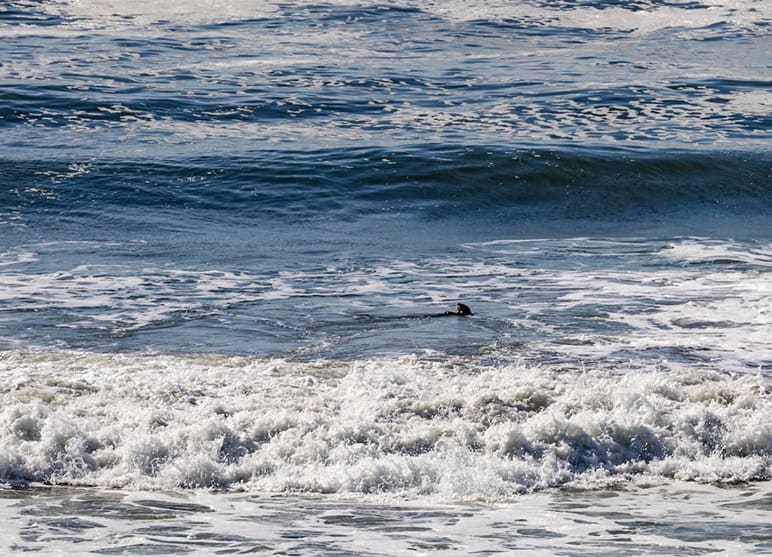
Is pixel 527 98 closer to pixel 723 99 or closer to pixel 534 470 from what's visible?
pixel 723 99

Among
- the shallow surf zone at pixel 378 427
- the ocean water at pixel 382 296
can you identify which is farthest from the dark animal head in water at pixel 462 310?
the shallow surf zone at pixel 378 427

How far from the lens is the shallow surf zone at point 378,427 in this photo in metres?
6.43

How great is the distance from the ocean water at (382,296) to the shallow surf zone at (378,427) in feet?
0.07

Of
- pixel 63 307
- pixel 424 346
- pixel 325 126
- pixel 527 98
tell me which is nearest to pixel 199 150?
pixel 325 126

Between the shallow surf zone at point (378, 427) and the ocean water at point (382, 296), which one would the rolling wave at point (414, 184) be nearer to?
the ocean water at point (382, 296)

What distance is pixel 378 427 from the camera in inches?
275

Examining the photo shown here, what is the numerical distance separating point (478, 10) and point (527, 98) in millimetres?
6622

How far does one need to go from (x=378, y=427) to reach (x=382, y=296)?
3.26m

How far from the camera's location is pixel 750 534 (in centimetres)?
538

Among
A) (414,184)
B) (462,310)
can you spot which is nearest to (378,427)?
(462,310)

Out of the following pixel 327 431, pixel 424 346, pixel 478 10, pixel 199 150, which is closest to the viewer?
pixel 327 431

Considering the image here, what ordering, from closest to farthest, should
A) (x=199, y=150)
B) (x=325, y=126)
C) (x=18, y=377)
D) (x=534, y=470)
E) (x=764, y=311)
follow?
1. (x=534, y=470)
2. (x=18, y=377)
3. (x=764, y=311)
4. (x=199, y=150)
5. (x=325, y=126)

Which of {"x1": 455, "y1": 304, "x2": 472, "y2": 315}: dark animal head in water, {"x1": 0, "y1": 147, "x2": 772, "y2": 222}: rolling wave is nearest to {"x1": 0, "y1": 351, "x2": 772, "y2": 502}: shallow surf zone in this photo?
{"x1": 455, "y1": 304, "x2": 472, "y2": 315}: dark animal head in water

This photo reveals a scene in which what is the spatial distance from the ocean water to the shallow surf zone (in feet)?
0.07
